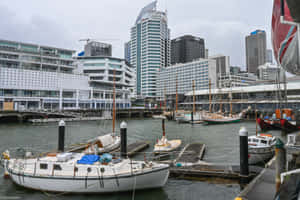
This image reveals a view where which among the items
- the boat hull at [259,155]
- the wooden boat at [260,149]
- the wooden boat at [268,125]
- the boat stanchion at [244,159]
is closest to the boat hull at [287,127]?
the wooden boat at [268,125]

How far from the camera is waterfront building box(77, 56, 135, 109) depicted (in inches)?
3515

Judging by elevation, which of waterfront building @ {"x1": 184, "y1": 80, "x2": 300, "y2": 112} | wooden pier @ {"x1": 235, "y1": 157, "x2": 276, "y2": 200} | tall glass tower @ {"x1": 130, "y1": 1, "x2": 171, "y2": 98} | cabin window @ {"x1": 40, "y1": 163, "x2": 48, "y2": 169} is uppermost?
tall glass tower @ {"x1": 130, "y1": 1, "x2": 171, "y2": 98}

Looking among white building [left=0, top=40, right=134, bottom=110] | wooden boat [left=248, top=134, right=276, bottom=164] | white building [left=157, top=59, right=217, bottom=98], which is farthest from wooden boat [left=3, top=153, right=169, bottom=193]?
white building [left=157, top=59, right=217, bottom=98]

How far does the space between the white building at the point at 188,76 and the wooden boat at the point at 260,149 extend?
110094 millimetres

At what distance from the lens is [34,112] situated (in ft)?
182

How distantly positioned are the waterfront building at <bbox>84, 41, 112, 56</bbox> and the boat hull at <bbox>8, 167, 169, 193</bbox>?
167578 mm

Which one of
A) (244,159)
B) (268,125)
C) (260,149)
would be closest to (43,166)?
(244,159)

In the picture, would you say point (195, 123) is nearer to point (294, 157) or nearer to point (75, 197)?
point (294, 157)

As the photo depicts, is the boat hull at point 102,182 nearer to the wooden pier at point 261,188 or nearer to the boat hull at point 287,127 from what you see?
the wooden pier at point 261,188

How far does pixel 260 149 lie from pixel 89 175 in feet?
48.2

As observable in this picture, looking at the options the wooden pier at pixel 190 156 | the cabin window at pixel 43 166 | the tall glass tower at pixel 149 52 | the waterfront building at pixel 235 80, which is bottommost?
the wooden pier at pixel 190 156

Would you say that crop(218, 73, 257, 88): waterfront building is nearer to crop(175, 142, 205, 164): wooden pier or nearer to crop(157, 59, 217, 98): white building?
crop(157, 59, 217, 98): white building

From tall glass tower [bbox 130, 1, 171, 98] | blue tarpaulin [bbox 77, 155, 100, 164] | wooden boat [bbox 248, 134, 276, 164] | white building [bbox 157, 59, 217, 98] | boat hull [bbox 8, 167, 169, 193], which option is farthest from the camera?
tall glass tower [bbox 130, 1, 171, 98]

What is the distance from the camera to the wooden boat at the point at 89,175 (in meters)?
11.1
